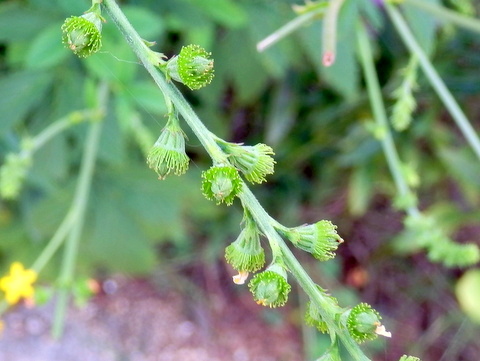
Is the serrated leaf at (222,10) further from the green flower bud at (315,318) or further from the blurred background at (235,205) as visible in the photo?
the green flower bud at (315,318)

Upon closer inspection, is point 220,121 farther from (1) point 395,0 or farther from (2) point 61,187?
(1) point 395,0

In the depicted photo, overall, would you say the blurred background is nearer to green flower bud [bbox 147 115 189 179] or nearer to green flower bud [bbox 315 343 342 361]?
green flower bud [bbox 147 115 189 179]

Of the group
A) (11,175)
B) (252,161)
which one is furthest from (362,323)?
(11,175)

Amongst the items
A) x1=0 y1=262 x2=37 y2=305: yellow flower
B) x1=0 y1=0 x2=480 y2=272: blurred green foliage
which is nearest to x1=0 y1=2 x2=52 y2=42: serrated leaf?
x1=0 y1=0 x2=480 y2=272: blurred green foliage

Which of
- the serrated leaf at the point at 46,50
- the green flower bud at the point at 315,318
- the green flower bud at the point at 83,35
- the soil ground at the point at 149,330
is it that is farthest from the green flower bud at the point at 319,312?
the soil ground at the point at 149,330

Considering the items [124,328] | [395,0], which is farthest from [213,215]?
[395,0]

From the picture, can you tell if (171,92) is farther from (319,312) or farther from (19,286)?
(19,286)
